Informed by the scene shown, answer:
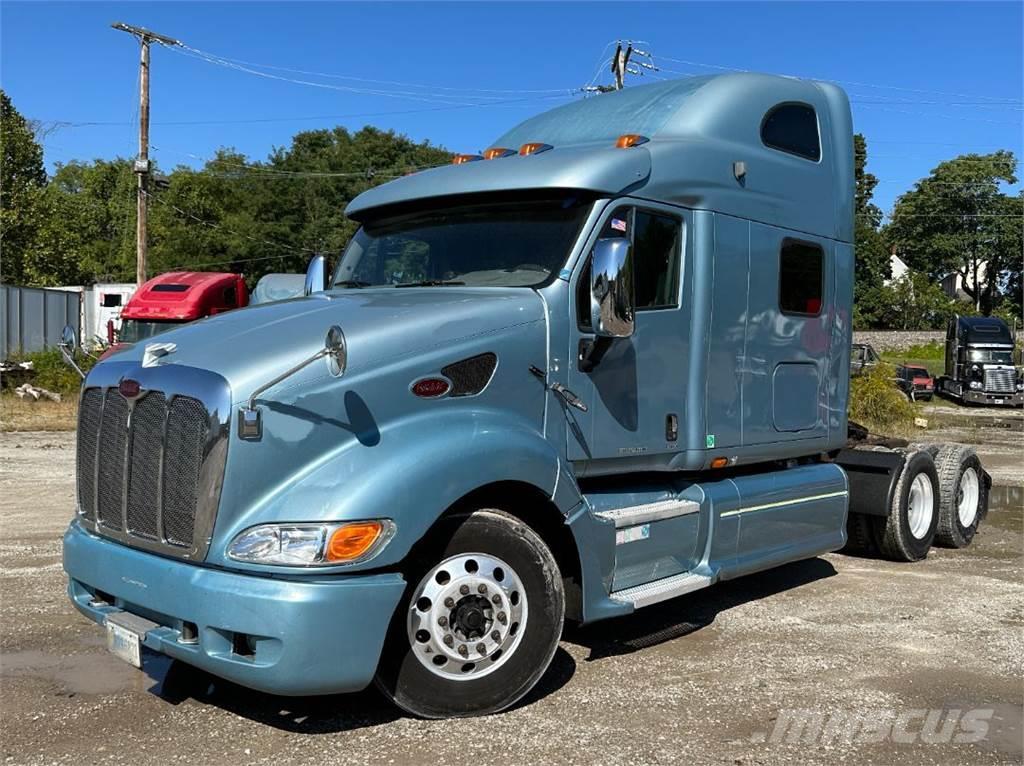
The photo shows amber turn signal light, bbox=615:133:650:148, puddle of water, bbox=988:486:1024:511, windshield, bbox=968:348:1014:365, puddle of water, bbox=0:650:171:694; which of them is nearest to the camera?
puddle of water, bbox=0:650:171:694

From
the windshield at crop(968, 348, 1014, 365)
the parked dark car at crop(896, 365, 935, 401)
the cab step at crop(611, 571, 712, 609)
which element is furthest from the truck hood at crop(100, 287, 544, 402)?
the windshield at crop(968, 348, 1014, 365)

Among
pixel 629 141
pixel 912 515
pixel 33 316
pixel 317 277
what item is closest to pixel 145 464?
pixel 317 277

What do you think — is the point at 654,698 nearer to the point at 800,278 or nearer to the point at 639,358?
the point at 639,358

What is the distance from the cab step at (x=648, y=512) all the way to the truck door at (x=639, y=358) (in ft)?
0.85

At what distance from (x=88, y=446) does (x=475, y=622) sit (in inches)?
80.6

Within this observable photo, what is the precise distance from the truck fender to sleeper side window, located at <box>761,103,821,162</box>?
3.31 m

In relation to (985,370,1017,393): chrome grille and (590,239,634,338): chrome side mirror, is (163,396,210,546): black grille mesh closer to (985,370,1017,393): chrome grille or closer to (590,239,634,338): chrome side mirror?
(590,239,634,338): chrome side mirror

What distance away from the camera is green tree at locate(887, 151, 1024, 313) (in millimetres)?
65188

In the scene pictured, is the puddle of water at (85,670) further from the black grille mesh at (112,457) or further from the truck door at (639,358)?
the truck door at (639,358)

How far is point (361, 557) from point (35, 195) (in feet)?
142

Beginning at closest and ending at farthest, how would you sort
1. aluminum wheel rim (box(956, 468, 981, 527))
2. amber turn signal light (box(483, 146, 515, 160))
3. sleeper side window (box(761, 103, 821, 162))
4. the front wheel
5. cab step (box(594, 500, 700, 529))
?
the front wheel, cab step (box(594, 500, 700, 529)), amber turn signal light (box(483, 146, 515, 160)), sleeper side window (box(761, 103, 821, 162)), aluminum wheel rim (box(956, 468, 981, 527))

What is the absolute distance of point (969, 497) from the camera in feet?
31.1

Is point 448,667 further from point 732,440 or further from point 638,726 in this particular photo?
point 732,440

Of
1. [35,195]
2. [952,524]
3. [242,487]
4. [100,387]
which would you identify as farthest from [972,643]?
[35,195]
